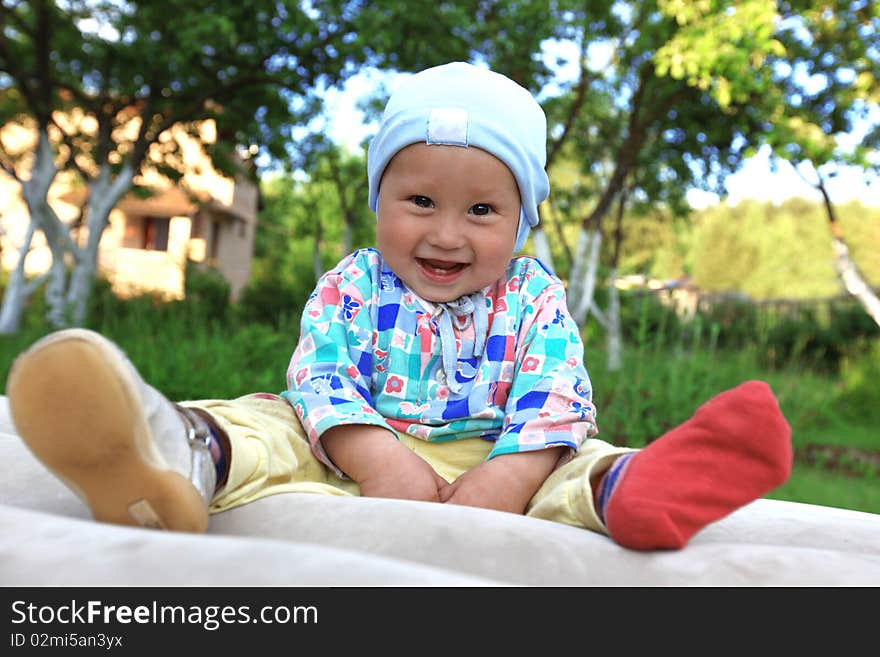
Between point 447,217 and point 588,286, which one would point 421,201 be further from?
point 588,286

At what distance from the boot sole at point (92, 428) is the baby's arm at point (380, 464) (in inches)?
20.5

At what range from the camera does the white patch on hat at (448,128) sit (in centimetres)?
162

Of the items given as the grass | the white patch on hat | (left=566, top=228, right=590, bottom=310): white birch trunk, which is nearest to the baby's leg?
the white patch on hat

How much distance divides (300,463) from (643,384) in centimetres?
388

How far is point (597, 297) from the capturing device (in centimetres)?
1358

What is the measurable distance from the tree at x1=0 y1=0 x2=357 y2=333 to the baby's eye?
200 inches

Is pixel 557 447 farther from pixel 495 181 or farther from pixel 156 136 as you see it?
pixel 156 136

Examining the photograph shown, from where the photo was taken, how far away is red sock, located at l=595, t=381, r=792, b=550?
111 cm

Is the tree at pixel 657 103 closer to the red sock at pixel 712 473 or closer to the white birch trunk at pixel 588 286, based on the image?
the white birch trunk at pixel 588 286

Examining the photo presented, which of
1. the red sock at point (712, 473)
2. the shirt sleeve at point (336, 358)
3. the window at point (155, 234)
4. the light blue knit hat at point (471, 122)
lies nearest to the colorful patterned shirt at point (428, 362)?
the shirt sleeve at point (336, 358)

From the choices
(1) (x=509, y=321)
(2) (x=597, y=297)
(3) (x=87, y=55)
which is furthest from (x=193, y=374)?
(2) (x=597, y=297)

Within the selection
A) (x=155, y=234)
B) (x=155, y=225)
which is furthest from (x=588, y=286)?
(x=155, y=225)

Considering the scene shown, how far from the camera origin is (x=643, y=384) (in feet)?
16.9

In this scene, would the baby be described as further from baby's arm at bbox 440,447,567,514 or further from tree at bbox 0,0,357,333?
tree at bbox 0,0,357,333
